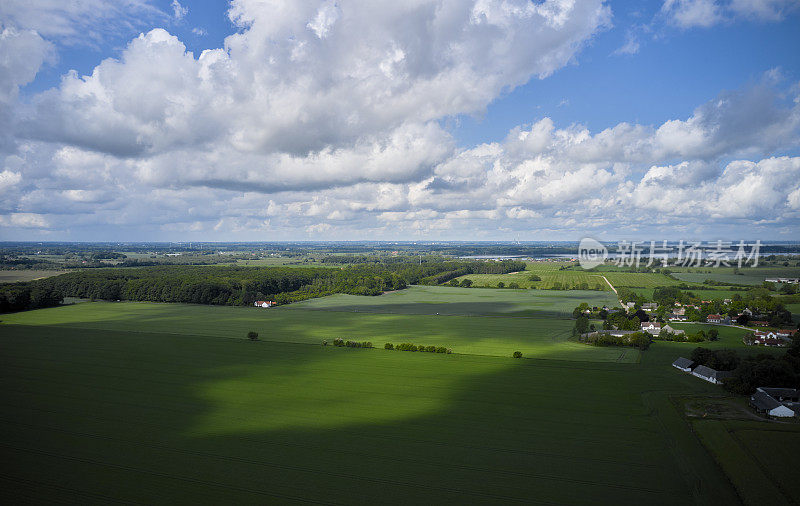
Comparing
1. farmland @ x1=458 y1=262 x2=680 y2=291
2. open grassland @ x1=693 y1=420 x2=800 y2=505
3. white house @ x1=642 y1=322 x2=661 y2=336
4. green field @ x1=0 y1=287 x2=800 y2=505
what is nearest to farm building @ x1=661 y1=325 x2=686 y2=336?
white house @ x1=642 y1=322 x2=661 y2=336

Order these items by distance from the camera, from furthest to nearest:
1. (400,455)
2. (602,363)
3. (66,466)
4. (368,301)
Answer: (368,301) → (602,363) → (400,455) → (66,466)

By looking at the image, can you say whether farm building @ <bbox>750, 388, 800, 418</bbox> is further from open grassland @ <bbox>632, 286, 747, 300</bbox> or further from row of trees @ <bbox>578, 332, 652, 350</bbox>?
open grassland @ <bbox>632, 286, 747, 300</bbox>

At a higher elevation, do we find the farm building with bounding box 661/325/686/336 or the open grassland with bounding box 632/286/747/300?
the open grassland with bounding box 632/286/747/300

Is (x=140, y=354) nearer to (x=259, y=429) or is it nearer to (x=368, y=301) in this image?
(x=259, y=429)

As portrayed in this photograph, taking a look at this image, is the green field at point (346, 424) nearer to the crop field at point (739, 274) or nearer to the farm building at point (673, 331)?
the farm building at point (673, 331)

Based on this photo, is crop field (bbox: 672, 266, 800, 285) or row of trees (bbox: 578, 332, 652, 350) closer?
row of trees (bbox: 578, 332, 652, 350)

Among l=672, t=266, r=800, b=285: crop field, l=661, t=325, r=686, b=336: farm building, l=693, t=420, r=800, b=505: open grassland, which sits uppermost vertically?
l=672, t=266, r=800, b=285: crop field

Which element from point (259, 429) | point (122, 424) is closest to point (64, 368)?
point (122, 424)
